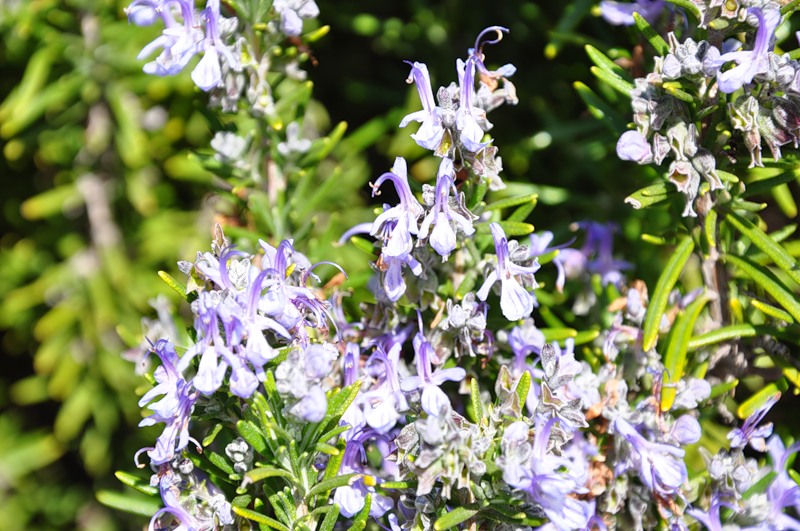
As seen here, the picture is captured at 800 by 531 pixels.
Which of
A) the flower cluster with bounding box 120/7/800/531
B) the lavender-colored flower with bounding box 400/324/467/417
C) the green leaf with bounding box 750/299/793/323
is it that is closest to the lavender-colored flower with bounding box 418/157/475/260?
the flower cluster with bounding box 120/7/800/531

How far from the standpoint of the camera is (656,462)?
894 millimetres

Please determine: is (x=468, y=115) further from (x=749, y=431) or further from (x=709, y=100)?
(x=749, y=431)

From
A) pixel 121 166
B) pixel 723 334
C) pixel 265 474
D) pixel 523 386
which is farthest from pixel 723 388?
pixel 121 166

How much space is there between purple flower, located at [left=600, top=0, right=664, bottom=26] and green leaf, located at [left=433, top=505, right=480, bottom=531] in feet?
2.27

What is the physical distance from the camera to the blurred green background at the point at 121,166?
148 cm

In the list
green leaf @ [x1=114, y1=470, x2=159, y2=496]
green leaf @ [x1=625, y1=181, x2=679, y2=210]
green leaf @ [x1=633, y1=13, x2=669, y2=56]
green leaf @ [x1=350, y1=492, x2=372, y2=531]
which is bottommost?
green leaf @ [x1=114, y1=470, x2=159, y2=496]

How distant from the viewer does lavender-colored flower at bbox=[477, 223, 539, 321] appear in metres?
0.86

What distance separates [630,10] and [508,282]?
48 centimetres

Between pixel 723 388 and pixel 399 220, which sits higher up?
pixel 399 220

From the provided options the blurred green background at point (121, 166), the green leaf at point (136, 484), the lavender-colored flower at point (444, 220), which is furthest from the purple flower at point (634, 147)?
the green leaf at point (136, 484)

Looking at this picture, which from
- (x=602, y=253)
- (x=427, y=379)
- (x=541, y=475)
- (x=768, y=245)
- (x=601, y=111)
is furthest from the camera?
(x=602, y=253)

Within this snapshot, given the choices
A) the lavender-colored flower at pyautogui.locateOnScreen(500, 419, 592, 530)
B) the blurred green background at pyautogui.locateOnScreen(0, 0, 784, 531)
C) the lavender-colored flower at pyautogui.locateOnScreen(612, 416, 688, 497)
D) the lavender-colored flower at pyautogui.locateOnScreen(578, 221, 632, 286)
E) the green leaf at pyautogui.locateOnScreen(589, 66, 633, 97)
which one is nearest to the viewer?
the lavender-colored flower at pyautogui.locateOnScreen(500, 419, 592, 530)

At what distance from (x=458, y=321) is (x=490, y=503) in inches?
7.9

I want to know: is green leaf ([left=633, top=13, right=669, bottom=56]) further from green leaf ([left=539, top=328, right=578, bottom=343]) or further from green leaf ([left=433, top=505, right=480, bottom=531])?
green leaf ([left=433, top=505, right=480, bottom=531])
